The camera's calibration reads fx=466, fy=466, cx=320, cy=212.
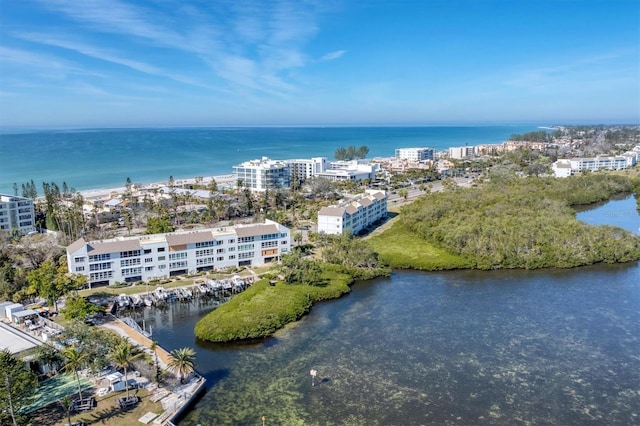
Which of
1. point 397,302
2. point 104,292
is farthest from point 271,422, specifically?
point 104,292

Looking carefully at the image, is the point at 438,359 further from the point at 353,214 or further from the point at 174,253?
the point at 353,214

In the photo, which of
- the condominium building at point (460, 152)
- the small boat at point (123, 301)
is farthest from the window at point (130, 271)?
the condominium building at point (460, 152)

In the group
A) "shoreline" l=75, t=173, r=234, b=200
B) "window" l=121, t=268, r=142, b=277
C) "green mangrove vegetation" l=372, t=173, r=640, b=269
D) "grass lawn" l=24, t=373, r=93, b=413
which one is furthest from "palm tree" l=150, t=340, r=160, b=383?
"shoreline" l=75, t=173, r=234, b=200

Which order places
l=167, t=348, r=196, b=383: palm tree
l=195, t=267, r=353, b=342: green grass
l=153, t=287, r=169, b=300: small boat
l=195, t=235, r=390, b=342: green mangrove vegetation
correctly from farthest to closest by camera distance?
1. l=153, t=287, r=169, b=300: small boat
2. l=195, t=235, r=390, b=342: green mangrove vegetation
3. l=195, t=267, r=353, b=342: green grass
4. l=167, t=348, r=196, b=383: palm tree

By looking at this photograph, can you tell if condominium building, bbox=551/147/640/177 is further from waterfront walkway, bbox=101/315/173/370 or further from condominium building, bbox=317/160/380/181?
waterfront walkway, bbox=101/315/173/370

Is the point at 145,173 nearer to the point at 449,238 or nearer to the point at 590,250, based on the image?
the point at 449,238

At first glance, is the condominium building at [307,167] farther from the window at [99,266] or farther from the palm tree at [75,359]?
the palm tree at [75,359]

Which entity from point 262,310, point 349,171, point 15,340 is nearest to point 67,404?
point 15,340
